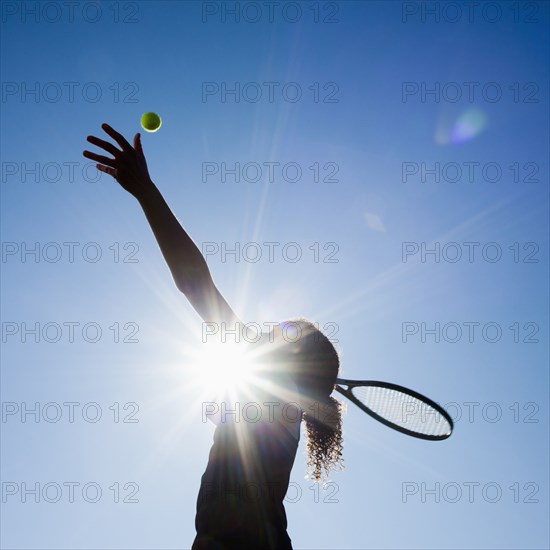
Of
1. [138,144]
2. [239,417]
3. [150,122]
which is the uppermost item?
[150,122]

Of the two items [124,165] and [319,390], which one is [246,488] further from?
[124,165]

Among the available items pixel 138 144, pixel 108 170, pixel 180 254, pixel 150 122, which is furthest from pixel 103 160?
pixel 150 122

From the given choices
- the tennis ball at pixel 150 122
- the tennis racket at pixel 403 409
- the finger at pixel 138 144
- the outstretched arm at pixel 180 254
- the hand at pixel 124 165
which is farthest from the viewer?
the tennis ball at pixel 150 122

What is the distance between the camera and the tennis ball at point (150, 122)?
288 inches

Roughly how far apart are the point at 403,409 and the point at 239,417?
317 centimetres

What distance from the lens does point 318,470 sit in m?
4.45

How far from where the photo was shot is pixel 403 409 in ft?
18.7

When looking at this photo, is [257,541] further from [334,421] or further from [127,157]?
[127,157]

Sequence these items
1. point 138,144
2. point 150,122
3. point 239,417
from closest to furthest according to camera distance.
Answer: point 239,417 < point 138,144 < point 150,122

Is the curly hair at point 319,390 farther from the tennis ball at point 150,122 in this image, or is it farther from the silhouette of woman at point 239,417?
the tennis ball at point 150,122

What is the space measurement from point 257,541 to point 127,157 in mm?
2204

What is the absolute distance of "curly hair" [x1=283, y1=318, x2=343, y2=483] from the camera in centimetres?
344

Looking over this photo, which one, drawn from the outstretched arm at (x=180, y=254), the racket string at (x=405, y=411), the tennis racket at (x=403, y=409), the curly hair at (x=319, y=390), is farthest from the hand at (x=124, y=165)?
the racket string at (x=405, y=411)

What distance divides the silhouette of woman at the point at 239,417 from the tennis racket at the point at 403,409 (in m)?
2.18
